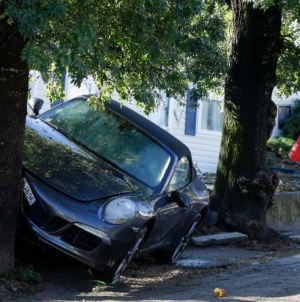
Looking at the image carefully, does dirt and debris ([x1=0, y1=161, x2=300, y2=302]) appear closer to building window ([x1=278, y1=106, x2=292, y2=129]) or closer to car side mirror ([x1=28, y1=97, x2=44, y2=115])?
car side mirror ([x1=28, y1=97, x2=44, y2=115])

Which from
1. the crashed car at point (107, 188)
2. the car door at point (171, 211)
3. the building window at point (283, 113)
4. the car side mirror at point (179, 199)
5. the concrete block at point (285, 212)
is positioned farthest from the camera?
the building window at point (283, 113)

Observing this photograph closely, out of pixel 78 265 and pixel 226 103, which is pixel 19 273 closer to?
pixel 78 265

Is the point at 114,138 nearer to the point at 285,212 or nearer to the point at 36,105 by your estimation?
the point at 36,105

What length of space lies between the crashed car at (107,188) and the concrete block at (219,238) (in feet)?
4.30

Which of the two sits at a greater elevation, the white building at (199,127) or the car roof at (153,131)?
the car roof at (153,131)

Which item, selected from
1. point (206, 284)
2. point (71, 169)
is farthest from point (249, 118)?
point (71, 169)

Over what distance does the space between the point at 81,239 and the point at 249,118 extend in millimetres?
4784

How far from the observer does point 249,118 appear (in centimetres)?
1130

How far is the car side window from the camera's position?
855 cm

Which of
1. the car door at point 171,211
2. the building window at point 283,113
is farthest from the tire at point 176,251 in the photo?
the building window at point 283,113

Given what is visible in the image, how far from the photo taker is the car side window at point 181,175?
8.55 m

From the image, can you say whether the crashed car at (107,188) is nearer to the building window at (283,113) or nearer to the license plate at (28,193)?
the license plate at (28,193)

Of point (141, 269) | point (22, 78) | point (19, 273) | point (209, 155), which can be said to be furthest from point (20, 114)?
point (209, 155)

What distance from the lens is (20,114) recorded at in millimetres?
7254
